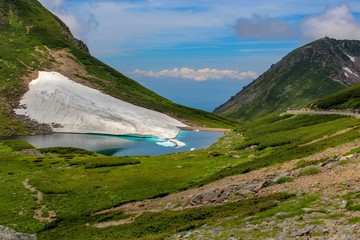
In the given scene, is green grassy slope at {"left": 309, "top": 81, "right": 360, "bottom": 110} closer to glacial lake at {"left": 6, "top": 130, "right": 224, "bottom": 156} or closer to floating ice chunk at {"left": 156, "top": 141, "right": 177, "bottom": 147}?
glacial lake at {"left": 6, "top": 130, "right": 224, "bottom": 156}

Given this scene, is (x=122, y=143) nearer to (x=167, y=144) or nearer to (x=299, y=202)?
(x=167, y=144)

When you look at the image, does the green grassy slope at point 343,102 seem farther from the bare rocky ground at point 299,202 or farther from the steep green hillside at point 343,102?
the bare rocky ground at point 299,202

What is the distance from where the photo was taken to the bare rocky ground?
2205 cm

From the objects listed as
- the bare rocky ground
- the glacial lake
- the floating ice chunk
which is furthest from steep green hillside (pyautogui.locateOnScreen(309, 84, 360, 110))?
the bare rocky ground

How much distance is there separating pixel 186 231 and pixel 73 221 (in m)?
20.3

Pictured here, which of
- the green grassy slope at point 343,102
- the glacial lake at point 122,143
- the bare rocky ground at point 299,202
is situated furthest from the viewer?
the glacial lake at point 122,143

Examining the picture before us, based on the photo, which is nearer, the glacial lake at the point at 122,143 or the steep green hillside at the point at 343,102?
the steep green hillside at the point at 343,102

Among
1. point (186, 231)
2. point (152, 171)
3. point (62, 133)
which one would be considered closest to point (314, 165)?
point (186, 231)

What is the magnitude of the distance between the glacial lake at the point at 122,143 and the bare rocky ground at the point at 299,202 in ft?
296

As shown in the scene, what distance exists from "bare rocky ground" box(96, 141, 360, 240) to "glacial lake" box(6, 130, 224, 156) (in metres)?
90.3

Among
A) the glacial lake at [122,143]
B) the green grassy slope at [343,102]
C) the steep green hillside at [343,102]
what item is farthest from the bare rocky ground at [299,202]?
the glacial lake at [122,143]

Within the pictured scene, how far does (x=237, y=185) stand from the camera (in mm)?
39531

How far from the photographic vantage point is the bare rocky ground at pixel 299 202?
22.0 meters

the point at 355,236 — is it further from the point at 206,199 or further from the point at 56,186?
the point at 56,186
